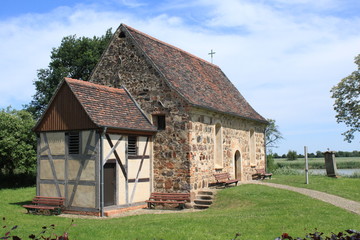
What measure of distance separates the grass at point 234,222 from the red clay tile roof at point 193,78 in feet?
17.9

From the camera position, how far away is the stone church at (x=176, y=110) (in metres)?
16.8

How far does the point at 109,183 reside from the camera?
1510cm

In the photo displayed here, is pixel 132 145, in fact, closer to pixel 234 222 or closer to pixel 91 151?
pixel 91 151

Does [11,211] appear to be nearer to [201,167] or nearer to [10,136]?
[201,167]

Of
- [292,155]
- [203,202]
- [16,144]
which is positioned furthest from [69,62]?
[292,155]

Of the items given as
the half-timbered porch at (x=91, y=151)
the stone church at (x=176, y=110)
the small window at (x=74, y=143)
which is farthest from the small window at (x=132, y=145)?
the small window at (x=74, y=143)

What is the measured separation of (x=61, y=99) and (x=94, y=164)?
329cm

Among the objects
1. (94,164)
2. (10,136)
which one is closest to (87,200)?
(94,164)

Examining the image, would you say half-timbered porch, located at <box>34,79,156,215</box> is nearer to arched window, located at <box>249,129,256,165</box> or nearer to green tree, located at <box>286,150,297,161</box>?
arched window, located at <box>249,129,256,165</box>

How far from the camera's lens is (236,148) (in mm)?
21359

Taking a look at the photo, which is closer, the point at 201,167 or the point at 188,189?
the point at 188,189

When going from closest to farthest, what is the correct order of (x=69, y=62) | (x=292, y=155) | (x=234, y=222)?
(x=234, y=222) < (x=69, y=62) < (x=292, y=155)

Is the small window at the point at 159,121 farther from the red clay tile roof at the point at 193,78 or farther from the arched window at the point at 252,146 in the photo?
the arched window at the point at 252,146

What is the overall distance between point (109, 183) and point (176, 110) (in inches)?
175
